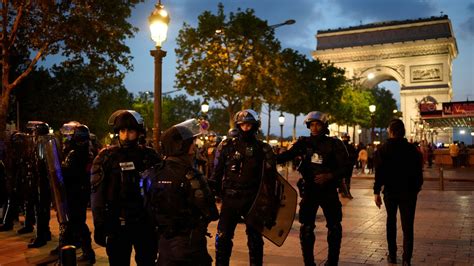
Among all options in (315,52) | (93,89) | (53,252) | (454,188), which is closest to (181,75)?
(454,188)

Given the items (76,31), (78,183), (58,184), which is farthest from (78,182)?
(76,31)

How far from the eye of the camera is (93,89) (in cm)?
4962

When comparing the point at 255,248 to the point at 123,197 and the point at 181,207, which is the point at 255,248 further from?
the point at 181,207

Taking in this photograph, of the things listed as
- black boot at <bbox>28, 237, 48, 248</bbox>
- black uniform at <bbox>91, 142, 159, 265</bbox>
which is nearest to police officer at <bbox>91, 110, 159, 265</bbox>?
black uniform at <bbox>91, 142, 159, 265</bbox>

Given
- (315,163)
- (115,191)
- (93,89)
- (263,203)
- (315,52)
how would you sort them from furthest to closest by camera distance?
(315,52)
(93,89)
(315,163)
(263,203)
(115,191)

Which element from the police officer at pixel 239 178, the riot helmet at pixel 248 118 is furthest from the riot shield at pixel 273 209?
the riot helmet at pixel 248 118

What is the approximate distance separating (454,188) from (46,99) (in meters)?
33.4

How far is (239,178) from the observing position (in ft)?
17.9

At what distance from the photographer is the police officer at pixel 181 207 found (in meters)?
3.73

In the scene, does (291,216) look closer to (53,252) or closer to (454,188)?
(53,252)

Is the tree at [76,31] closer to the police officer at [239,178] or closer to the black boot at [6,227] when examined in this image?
the black boot at [6,227]

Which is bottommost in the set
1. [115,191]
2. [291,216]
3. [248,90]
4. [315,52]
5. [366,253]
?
[366,253]

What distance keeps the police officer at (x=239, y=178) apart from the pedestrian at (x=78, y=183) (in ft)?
6.88

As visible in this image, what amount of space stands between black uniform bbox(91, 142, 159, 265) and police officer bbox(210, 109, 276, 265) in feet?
3.03
